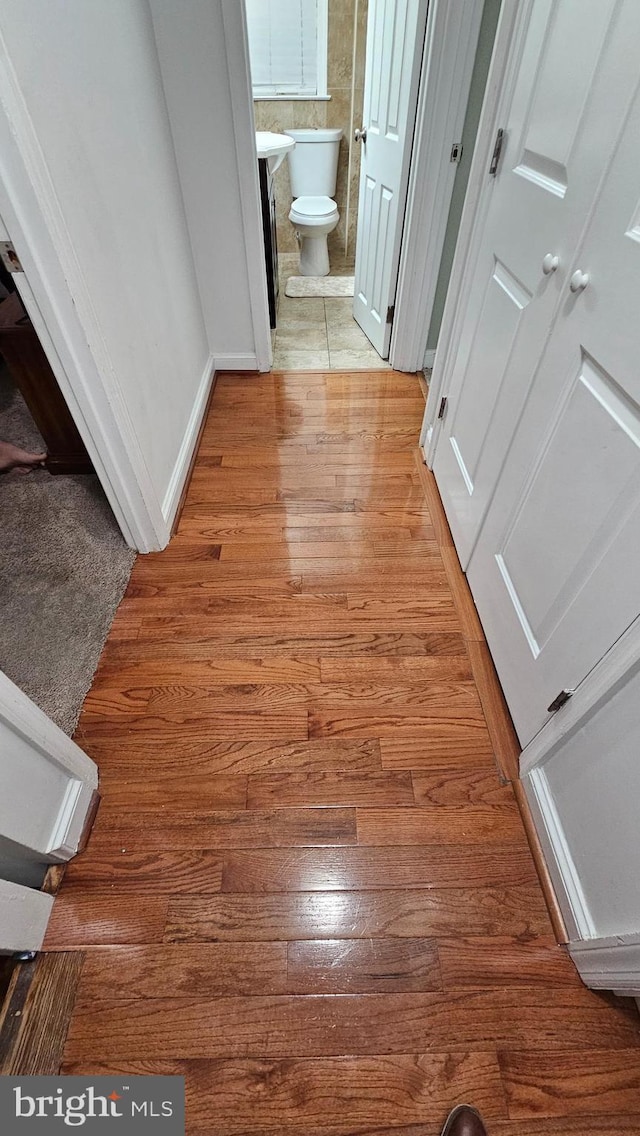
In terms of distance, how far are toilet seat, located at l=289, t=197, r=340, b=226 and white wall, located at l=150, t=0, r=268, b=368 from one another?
118cm

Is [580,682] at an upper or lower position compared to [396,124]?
lower

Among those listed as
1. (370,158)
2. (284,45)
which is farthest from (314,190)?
(370,158)

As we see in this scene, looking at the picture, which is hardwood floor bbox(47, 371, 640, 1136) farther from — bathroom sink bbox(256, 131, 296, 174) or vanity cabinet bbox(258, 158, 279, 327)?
bathroom sink bbox(256, 131, 296, 174)

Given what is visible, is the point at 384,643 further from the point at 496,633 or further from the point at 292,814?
the point at 292,814

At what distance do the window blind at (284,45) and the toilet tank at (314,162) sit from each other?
28 cm

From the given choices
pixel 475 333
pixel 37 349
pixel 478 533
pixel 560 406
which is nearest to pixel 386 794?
pixel 478 533

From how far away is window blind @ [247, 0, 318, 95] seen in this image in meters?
2.96

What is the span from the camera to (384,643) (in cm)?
141

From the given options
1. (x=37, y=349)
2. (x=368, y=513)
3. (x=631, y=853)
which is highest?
(x=37, y=349)

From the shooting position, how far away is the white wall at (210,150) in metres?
1.68

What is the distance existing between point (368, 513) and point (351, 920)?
1.22 metres

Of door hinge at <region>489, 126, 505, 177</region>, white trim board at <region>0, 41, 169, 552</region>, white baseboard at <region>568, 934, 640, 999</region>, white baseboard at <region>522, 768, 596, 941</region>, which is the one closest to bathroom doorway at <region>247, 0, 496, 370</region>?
door hinge at <region>489, 126, 505, 177</region>

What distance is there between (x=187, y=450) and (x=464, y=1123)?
191 centimetres

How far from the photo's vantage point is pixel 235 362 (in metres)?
2.53
